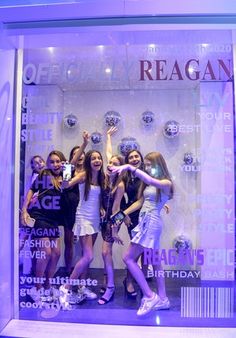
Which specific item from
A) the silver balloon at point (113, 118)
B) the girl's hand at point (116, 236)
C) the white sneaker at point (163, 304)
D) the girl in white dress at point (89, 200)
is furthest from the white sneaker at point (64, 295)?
the silver balloon at point (113, 118)

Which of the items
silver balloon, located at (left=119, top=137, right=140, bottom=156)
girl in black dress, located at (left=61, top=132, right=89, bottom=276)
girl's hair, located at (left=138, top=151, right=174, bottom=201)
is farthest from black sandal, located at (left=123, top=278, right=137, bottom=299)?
silver balloon, located at (left=119, top=137, right=140, bottom=156)

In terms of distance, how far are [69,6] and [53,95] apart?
53 cm

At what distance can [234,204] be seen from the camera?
202 centimetres

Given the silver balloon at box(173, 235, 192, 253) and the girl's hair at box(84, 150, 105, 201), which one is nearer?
the silver balloon at box(173, 235, 192, 253)

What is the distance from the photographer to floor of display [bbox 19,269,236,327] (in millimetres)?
1992

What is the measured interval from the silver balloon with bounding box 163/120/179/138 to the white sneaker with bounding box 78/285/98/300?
3.51ft

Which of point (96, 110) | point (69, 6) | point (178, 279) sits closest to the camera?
point (69, 6)

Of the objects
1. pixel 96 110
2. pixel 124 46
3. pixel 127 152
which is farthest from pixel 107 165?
pixel 124 46

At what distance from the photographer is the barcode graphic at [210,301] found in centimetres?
198

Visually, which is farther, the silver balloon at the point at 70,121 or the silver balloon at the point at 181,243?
the silver balloon at the point at 70,121

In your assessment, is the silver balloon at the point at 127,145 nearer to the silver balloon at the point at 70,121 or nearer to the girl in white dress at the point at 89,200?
the girl in white dress at the point at 89,200

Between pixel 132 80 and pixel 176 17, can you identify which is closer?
pixel 176 17

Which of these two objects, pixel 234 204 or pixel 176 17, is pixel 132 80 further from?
pixel 234 204

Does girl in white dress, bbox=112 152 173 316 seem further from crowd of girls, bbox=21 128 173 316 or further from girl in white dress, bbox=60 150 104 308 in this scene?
girl in white dress, bbox=60 150 104 308
